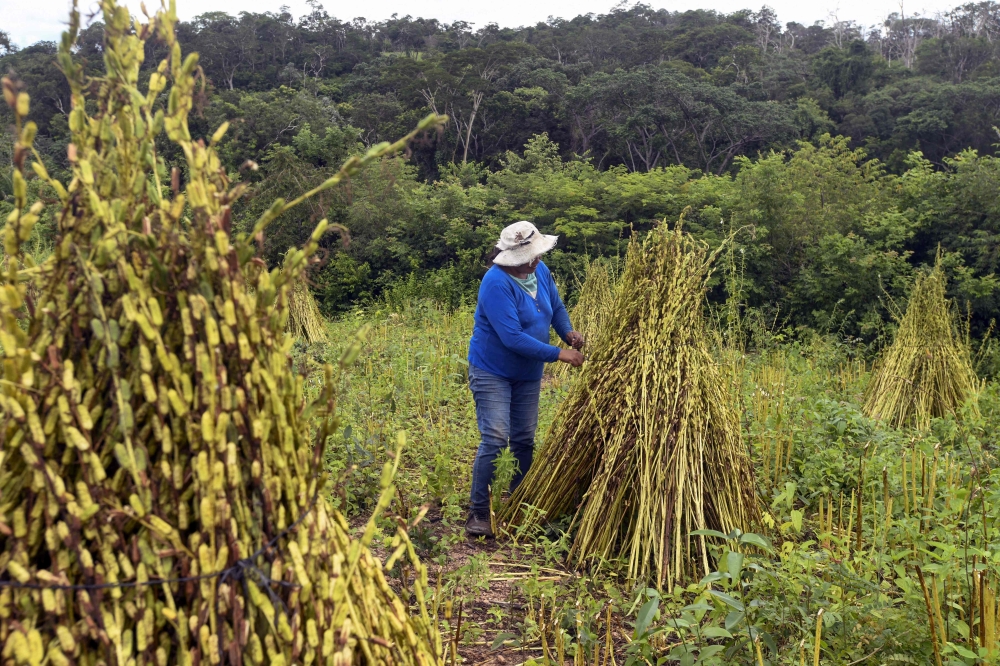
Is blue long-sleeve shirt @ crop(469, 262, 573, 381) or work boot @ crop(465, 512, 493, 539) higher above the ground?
blue long-sleeve shirt @ crop(469, 262, 573, 381)

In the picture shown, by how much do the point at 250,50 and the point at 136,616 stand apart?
48800 millimetres

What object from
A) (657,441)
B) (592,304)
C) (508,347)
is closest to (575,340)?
(508,347)

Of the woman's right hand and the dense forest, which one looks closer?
the woman's right hand

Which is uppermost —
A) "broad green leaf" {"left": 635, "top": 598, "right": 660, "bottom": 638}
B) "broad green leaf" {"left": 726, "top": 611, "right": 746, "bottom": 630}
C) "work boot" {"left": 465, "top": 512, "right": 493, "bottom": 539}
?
"broad green leaf" {"left": 635, "top": 598, "right": 660, "bottom": 638}

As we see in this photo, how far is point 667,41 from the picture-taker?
39.0m

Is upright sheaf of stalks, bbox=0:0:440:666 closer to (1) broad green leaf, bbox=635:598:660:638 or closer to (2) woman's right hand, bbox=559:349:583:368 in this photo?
(1) broad green leaf, bbox=635:598:660:638

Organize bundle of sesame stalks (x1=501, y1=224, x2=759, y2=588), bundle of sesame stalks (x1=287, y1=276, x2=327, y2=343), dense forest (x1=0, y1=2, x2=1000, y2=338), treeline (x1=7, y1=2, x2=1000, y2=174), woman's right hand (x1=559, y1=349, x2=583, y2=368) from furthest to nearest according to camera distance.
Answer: treeline (x1=7, y1=2, x2=1000, y2=174) < dense forest (x1=0, y1=2, x2=1000, y2=338) < bundle of sesame stalks (x1=287, y1=276, x2=327, y2=343) < woman's right hand (x1=559, y1=349, x2=583, y2=368) < bundle of sesame stalks (x1=501, y1=224, x2=759, y2=588)

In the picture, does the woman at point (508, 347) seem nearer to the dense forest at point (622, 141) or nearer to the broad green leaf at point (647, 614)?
the dense forest at point (622, 141)

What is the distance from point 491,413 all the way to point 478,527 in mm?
563

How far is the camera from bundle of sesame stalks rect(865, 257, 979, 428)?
5.94m

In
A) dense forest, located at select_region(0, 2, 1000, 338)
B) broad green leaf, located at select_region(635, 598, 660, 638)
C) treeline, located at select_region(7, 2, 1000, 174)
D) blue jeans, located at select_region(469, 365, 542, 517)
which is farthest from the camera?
treeline, located at select_region(7, 2, 1000, 174)

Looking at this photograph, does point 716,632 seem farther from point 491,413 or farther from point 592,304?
point 592,304

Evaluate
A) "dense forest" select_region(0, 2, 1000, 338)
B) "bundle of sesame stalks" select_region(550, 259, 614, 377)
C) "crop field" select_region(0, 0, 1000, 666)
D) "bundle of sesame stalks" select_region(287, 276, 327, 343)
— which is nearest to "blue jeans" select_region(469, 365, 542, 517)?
"crop field" select_region(0, 0, 1000, 666)

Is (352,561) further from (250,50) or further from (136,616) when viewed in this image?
(250,50)
